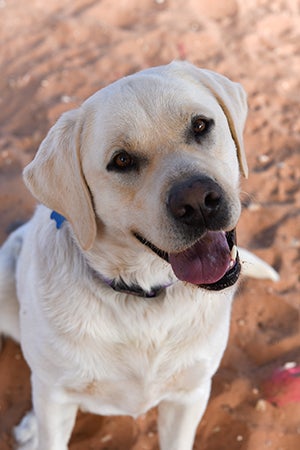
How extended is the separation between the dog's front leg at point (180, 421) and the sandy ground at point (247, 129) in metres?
Answer: 0.22

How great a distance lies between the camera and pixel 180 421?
2.46 m

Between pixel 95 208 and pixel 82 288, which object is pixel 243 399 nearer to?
pixel 82 288

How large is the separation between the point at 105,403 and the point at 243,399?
87 centimetres

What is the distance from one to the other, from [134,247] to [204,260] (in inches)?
9.3

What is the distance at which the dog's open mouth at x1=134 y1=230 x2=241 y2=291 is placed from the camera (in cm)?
185

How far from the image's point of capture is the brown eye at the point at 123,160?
184 cm

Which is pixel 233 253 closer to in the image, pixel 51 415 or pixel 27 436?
pixel 51 415

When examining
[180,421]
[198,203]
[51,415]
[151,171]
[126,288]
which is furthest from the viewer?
[180,421]

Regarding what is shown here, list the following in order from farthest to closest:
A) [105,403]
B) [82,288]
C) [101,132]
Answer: [105,403] < [82,288] < [101,132]

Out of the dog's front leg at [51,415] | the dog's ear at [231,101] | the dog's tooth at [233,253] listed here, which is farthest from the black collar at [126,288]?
the dog's ear at [231,101]

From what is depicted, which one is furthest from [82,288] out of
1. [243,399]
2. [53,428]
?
[243,399]

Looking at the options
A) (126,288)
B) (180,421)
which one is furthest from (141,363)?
(180,421)

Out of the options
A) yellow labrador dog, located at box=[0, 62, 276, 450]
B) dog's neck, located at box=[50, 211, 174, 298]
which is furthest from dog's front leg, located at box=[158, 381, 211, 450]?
dog's neck, located at box=[50, 211, 174, 298]

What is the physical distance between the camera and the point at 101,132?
187cm
